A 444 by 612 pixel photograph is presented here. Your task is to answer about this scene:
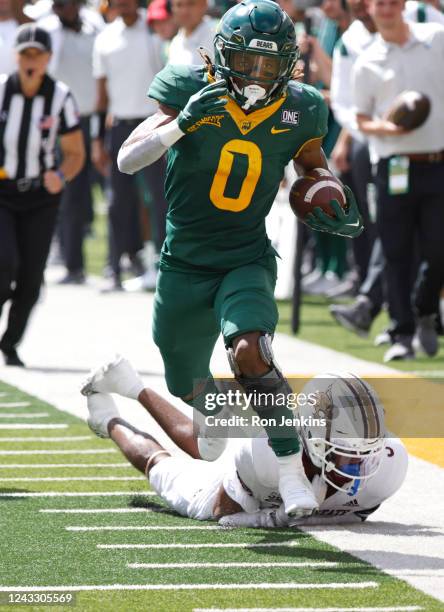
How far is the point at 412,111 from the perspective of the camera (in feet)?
31.8

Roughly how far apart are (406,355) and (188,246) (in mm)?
4123

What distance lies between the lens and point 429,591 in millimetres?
4844

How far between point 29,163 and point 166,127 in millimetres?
4058

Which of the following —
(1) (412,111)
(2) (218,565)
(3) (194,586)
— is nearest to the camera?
(3) (194,586)

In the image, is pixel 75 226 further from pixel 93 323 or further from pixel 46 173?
pixel 46 173

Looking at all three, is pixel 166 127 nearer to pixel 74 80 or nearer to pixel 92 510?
pixel 92 510

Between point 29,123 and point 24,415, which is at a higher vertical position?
point 29,123

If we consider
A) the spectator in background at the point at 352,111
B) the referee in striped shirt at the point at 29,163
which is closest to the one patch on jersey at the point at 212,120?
the referee in striped shirt at the point at 29,163

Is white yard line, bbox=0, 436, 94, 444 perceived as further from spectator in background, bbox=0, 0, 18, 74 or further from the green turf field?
spectator in background, bbox=0, 0, 18, 74

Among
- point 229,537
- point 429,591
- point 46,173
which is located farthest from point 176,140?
point 46,173

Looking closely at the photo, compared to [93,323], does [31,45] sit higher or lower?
higher

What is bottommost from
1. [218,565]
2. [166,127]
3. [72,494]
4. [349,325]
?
[349,325]

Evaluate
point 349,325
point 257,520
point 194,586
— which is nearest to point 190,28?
point 349,325

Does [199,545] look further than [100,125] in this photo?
No
